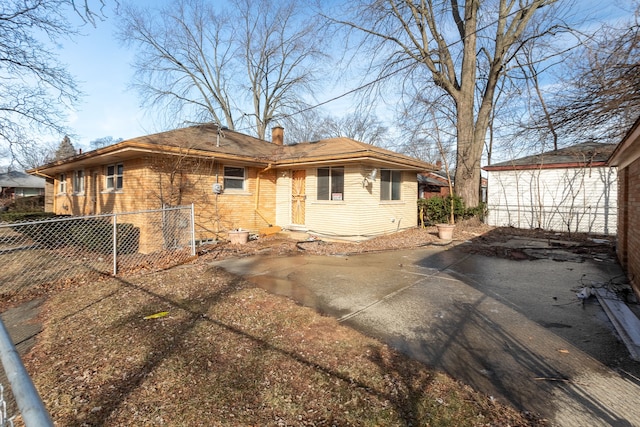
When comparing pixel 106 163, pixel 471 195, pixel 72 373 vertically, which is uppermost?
pixel 106 163

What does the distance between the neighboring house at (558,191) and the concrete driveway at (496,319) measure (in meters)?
7.60

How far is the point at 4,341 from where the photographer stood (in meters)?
1.18

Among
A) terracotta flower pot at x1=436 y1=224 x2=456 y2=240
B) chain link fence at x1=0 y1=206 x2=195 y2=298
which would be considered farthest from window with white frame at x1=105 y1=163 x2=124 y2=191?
terracotta flower pot at x1=436 y1=224 x2=456 y2=240

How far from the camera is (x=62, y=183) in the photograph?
1583 cm

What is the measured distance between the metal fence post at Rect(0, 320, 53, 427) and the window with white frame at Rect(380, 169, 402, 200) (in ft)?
34.0

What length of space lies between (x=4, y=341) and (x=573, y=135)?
34.1ft

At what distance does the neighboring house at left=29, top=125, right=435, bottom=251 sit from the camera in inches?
355

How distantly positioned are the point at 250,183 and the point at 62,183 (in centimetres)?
1191

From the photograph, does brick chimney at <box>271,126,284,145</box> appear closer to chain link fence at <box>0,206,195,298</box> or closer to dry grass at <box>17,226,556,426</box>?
chain link fence at <box>0,206,195,298</box>

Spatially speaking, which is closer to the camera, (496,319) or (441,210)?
(496,319)

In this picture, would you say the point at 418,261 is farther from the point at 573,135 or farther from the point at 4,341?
the point at 4,341

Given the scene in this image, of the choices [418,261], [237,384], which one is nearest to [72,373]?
[237,384]

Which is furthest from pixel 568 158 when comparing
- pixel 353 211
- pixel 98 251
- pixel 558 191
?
pixel 98 251

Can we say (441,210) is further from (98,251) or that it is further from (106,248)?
(98,251)
